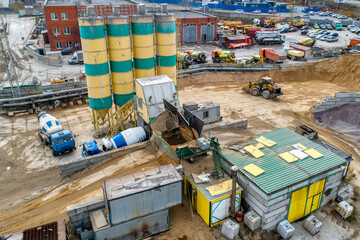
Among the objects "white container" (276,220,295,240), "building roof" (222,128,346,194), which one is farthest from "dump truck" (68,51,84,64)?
"white container" (276,220,295,240)

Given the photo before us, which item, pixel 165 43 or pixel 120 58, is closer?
pixel 120 58

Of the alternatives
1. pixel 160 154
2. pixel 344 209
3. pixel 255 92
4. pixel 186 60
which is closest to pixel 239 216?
pixel 344 209

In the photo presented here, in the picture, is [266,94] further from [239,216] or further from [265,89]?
[239,216]

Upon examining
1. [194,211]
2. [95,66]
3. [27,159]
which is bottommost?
[27,159]

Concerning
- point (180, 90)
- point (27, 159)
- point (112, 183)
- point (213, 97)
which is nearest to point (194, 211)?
point (112, 183)

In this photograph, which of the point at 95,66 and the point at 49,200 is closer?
the point at 49,200

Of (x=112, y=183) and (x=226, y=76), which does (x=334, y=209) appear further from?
(x=226, y=76)

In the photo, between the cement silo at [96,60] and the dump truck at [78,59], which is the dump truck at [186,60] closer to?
the dump truck at [78,59]
